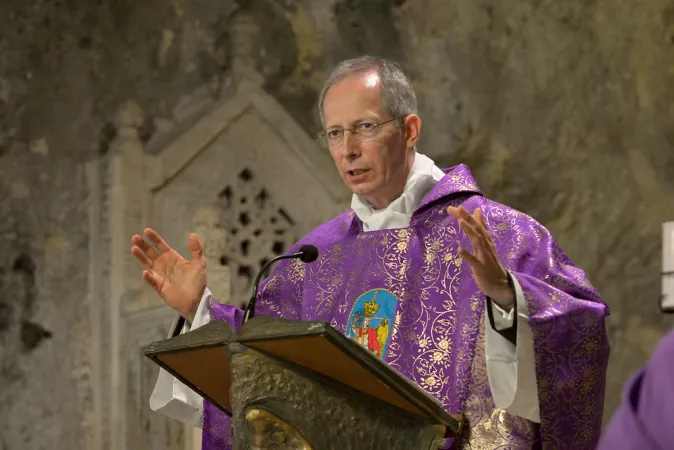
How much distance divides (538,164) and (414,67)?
2.61 feet

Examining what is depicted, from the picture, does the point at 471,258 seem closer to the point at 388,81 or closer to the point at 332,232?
the point at 388,81

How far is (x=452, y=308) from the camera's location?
9.18ft

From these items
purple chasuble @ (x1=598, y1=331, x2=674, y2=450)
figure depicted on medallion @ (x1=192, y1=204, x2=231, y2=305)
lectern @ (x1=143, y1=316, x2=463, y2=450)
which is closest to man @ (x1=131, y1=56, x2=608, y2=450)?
lectern @ (x1=143, y1=316, x2=463, y2=450)

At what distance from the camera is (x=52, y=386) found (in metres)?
4.93

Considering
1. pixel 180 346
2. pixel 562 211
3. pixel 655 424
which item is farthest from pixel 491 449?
pixel 562 211

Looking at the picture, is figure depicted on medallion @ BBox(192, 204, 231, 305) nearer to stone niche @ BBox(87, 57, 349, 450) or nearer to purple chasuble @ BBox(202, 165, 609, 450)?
stone niche @ BBox(87, 57, 349, 450)

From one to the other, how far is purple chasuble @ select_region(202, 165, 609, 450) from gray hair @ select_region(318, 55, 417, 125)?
25 cm

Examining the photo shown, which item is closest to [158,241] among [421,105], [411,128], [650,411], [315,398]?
[411,128]

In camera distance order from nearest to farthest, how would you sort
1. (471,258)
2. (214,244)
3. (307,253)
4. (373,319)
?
(471,258) → (307,253) → (373,319) → (214,244)

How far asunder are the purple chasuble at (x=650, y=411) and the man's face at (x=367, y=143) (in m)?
1.90

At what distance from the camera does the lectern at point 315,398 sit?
2.04 metres

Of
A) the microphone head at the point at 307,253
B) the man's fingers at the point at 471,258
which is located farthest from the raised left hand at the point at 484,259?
the microphone head at the point at 307,253

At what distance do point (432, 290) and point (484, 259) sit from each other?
54 cm

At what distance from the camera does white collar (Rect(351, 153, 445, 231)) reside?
3.07 meters
